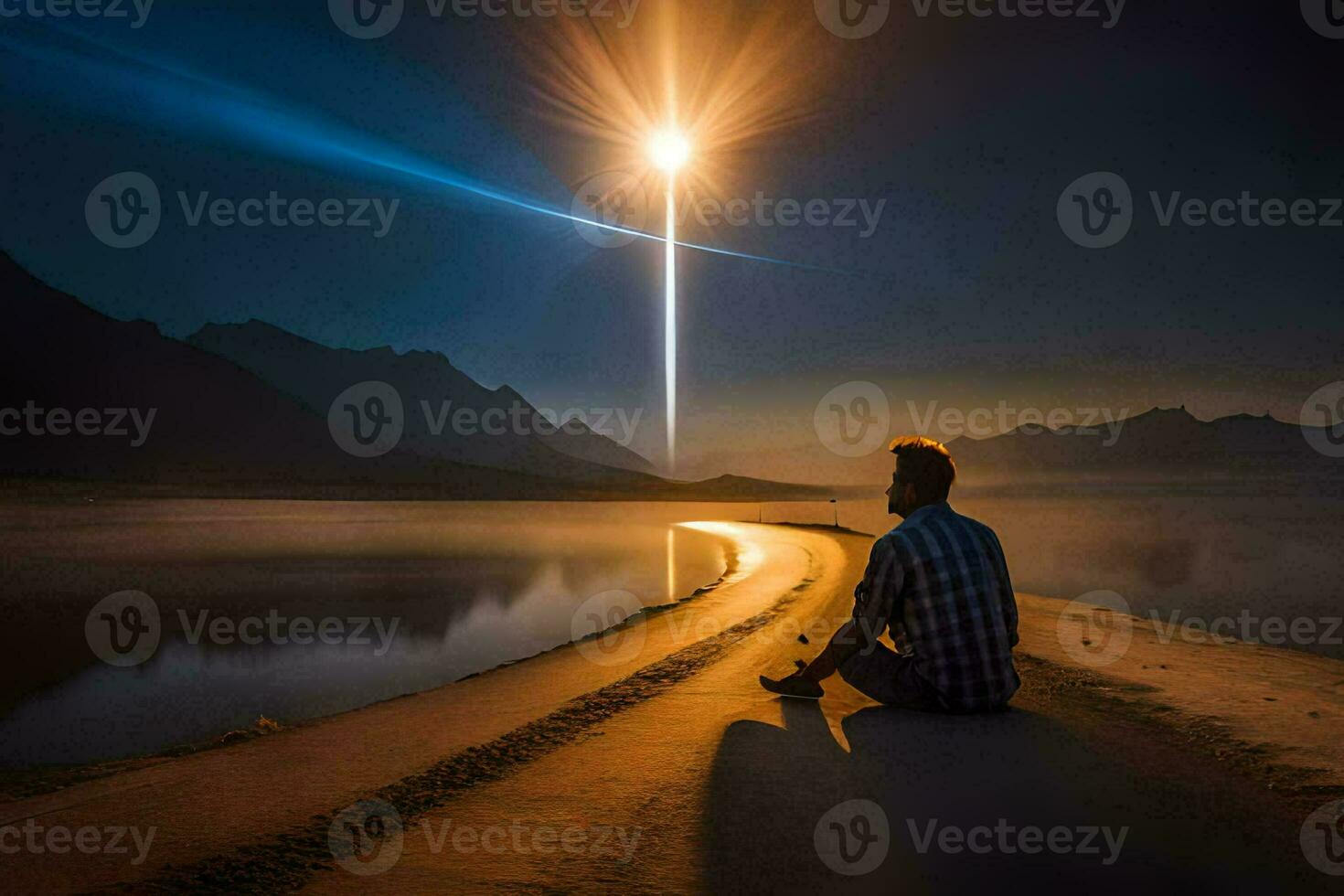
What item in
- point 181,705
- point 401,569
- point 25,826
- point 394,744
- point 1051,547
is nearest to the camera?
point 25,826

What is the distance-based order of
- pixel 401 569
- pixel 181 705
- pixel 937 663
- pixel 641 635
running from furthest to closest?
pixel 401 569 → pixel 641 635 → pixel 181 705 → pixel 937 663

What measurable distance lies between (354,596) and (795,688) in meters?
13.7

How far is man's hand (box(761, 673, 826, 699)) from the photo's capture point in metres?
6.12

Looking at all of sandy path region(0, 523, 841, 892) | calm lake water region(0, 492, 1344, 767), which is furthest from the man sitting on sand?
calm lake water region(0, 492, 1344, 767)

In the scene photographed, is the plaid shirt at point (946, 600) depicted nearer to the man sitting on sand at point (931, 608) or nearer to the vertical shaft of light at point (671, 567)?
the man sitting on sand at point (931, 608)

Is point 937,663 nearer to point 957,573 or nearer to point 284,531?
point 957,573

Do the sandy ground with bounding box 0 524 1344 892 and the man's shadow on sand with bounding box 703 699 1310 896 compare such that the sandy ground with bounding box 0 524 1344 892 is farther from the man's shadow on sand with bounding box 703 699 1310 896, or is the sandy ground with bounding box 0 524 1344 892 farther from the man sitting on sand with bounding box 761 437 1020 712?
the man sitting on sand with bounding box 761 437 1020 712

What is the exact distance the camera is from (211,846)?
3660 millimetres

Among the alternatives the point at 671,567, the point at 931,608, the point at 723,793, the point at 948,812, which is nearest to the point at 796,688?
the point at 931,608

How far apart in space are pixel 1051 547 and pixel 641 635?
25826mm

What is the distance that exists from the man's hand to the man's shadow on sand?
0.64 m

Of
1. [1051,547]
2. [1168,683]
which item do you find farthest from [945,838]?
[1051,547]

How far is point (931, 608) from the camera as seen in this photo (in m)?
4.75

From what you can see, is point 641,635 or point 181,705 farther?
point 641,635
